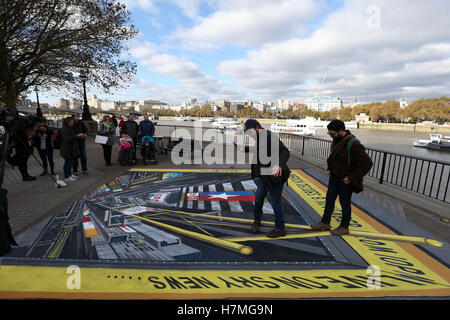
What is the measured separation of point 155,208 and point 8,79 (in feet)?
45.4

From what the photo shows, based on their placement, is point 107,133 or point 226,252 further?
point 107,133

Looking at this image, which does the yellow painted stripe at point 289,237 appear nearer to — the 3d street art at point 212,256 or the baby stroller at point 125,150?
the 3d street art at point 212,256

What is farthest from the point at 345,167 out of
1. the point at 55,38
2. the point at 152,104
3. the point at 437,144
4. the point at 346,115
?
the point at 152,104

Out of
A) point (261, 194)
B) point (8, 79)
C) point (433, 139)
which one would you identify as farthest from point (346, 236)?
point (433, 139)

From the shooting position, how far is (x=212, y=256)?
9.70 ft

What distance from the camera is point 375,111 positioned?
115250 millimetres

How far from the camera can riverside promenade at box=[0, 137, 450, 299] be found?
7.73 ft

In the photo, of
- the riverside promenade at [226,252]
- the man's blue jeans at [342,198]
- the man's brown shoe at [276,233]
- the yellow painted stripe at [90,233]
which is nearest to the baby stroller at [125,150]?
the riverside promenade at [226,252]

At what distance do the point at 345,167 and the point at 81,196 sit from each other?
560 centimetres

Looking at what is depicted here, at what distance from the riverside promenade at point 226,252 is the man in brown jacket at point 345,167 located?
0.56 m

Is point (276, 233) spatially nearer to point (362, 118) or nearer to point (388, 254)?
point (388, 254)

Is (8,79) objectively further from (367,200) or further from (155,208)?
(367,200)

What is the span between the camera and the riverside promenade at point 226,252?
7.73ft

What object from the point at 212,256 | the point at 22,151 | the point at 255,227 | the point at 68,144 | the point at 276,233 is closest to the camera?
the point at 212,256
